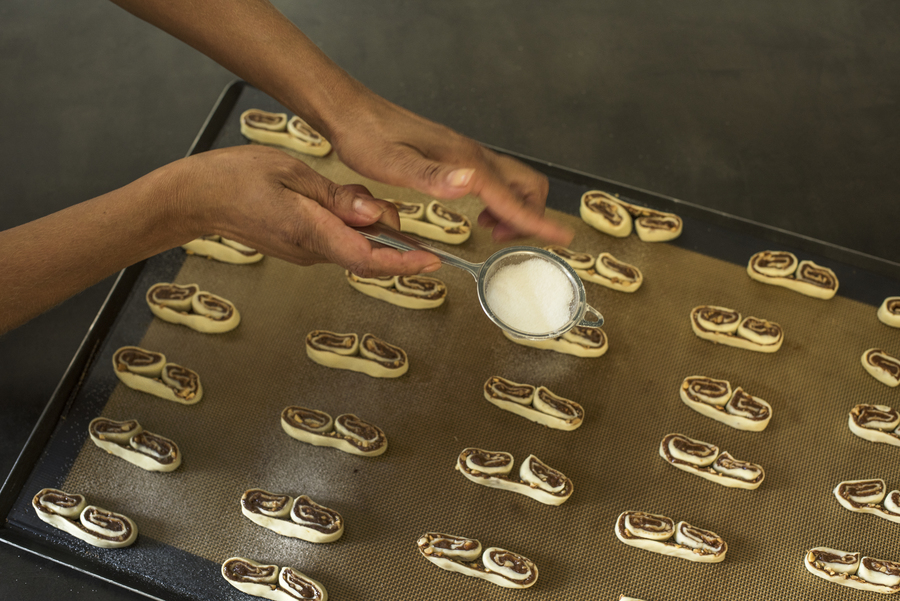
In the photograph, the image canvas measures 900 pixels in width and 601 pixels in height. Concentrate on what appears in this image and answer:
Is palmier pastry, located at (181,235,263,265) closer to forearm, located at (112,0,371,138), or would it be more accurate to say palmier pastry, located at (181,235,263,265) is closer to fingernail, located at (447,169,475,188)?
forearm, located at (112,0,371,138)

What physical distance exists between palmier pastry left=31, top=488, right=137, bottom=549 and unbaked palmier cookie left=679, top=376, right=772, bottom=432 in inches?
73.7

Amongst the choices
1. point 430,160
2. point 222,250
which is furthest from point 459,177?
point 222,250

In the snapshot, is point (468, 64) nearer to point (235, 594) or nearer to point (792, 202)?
point (792, 202)

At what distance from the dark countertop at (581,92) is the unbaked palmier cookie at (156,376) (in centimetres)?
121

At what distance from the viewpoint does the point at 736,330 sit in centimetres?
246

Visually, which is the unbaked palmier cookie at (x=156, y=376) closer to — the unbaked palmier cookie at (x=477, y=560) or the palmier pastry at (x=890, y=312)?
the unbaked palmier cookie at (x=477, y=560)

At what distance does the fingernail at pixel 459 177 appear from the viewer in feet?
5.60

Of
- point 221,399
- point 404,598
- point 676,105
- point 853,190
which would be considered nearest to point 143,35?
point 221,399

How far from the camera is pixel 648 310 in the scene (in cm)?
252

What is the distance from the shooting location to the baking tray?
212 cm

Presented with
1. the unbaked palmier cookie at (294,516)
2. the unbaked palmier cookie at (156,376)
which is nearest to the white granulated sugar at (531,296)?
the unbaked palmier cookie at (294,516)

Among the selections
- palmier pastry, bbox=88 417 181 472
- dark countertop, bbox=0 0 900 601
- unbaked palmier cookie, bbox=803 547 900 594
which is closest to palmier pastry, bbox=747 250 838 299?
dark countertop, bbox=0 0 900 601

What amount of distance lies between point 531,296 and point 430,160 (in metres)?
0.48

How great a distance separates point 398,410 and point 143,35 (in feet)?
8.95
